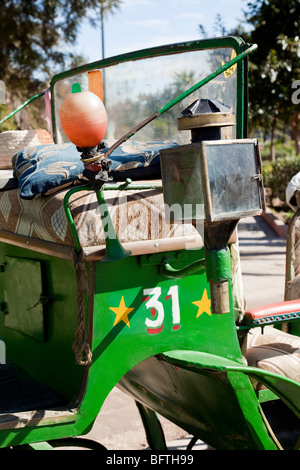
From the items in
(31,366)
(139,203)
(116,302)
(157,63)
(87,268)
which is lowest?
(31,366)

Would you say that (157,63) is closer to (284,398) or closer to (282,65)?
(284,398)

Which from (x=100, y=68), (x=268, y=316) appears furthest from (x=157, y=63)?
(x=268, y=316)

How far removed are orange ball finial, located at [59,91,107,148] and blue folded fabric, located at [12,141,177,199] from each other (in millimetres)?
343

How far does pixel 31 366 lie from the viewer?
240cm

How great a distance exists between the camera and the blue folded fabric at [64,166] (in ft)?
6.27

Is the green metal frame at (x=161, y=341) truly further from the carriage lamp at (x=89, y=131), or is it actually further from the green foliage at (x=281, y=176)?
the green foliage at (x=281, y=176)

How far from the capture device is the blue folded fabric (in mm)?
1911

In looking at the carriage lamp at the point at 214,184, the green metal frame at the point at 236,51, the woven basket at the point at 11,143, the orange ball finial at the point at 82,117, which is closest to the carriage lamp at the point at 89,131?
the orange ball finial at the point at 82,117

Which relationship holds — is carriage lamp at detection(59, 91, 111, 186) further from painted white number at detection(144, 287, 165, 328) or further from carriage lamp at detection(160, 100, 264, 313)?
painted white number at detection(144, 287, 165, 328)

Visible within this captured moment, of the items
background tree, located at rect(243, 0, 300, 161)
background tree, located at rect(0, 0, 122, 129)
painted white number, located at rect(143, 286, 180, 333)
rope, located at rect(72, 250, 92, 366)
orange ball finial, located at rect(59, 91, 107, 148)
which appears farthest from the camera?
background tree, located at rect(0, 0, 122, 129)

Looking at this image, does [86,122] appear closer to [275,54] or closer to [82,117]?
[82,117]

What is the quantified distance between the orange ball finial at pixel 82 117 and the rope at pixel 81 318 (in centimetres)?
38

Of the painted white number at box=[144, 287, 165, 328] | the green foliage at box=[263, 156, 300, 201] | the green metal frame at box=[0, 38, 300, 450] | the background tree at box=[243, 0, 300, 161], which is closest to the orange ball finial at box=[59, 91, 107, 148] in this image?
the green metal frame at box=[0, 38, 300, 450]

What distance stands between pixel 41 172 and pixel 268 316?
0.98 m
